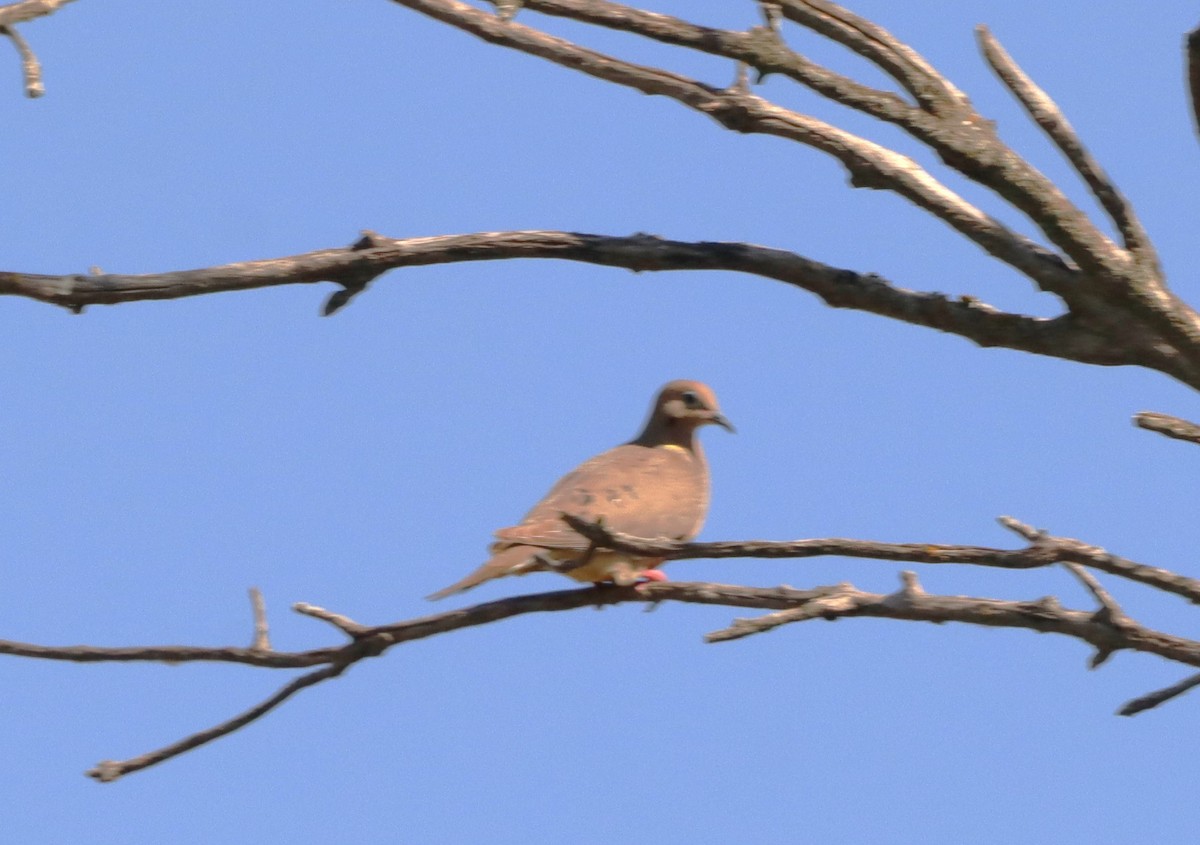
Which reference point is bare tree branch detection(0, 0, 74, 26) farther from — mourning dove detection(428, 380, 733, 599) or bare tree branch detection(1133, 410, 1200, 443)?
bare tree branch detection(1133, 410, 1200, 443)

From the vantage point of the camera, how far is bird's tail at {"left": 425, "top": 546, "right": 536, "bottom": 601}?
19.9 ft

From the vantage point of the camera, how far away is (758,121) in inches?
181

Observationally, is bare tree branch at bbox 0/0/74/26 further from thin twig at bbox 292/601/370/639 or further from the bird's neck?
the bird's neck

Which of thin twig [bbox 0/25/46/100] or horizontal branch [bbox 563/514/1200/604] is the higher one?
thin twig [bbox 0/25/46/100]

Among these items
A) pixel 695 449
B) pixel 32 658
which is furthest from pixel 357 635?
pixel 695 449

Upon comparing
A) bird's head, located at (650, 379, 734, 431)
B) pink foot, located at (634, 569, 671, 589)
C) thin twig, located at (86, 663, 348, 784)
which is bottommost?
thin twig, located at (86, 663, 348, 784)

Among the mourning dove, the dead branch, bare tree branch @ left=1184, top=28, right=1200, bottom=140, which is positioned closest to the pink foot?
the mourning dove

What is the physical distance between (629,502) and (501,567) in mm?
1060

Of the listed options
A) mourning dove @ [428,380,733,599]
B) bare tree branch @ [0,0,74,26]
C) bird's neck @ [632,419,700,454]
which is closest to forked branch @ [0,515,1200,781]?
mourning dove @ [428,380,733,599]

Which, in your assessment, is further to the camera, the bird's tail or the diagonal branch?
the bird's tail

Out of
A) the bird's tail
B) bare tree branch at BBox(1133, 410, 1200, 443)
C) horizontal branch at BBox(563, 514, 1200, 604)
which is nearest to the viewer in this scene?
horizontal branch at BBox(563, 514, 1200, 604)

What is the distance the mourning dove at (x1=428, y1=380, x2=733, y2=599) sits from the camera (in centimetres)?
607

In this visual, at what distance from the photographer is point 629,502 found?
Result: 7047 mm

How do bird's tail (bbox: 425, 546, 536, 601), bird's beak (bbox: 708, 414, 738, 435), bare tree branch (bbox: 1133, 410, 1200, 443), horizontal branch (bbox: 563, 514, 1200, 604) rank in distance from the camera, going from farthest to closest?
bird's beak (bbox: 708, 414, 738, 435)
bird's tail (bbox: 425, 546, 536, 601)
bare tree branch (bbox: 1133, 410, 1200, 443)
horizontal branch (bbox: 563, 514, 1200, 604)
